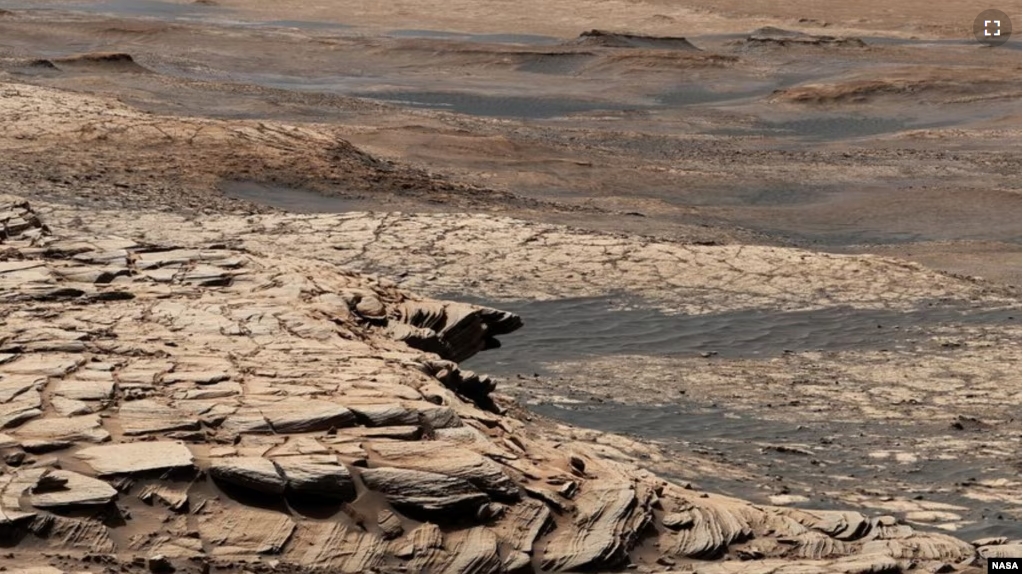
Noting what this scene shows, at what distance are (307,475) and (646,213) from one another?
40.8 feet

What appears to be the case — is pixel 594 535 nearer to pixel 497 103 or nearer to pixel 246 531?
pixel 246 531

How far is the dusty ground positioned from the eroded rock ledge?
0.08 meters

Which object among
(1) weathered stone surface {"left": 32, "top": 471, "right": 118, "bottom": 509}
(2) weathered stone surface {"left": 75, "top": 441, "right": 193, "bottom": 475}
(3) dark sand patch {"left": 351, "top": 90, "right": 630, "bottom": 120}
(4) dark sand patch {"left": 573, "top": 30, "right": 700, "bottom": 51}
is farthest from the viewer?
(4) dark sand patch {"left": 573, "top": 30, "right": 700, "bottom": 51}

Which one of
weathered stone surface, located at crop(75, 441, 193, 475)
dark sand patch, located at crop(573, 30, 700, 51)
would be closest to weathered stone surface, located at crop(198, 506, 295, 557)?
weathered stone surface, located at crop(75, 441, 193, 475)

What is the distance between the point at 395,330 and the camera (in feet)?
31.8

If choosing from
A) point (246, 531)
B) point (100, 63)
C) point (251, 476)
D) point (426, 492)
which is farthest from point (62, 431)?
point (100, 63)

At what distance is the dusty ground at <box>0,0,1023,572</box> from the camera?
32.9ft

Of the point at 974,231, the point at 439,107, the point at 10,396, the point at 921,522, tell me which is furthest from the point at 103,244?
the point at 439,107

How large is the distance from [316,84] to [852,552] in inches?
946

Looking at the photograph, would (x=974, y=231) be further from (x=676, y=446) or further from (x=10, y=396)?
(x=10, y=396)

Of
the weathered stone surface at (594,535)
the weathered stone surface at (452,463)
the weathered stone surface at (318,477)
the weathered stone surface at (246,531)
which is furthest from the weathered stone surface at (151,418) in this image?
the weathered stone surface at (594,535)

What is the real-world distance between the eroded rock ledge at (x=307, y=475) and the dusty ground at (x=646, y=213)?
8cm

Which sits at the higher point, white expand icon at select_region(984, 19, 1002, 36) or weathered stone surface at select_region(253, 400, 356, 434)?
weathered stone surface at select_region(253, 400, 356, 434)

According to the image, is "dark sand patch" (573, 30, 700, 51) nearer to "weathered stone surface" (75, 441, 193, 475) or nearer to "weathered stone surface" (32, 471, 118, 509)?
"weathered stone surface" (75, 441, 193, 475)
